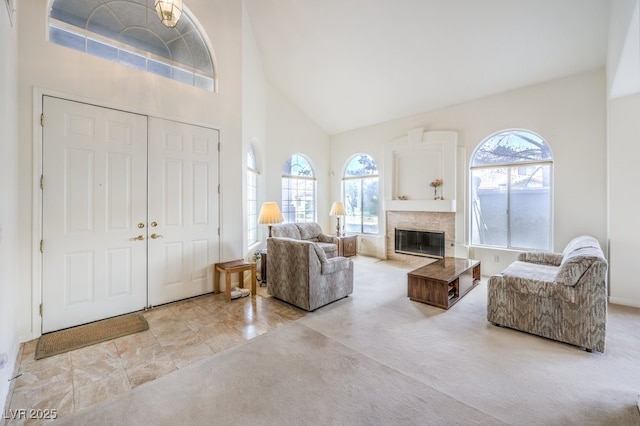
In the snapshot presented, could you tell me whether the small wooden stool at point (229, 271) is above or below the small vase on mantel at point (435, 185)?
below

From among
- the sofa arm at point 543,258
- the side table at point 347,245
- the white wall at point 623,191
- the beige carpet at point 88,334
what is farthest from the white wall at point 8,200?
the white wall at point 623,191

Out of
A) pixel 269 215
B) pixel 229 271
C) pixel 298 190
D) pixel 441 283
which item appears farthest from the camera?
pixel 298 190

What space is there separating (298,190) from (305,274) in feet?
12.6

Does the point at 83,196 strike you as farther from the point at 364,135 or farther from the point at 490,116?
the point at 490,116

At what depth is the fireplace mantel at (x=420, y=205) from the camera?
551 centimetres

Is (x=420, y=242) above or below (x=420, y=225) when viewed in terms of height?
below

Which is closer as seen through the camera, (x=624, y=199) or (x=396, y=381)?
(x=396, y=381)

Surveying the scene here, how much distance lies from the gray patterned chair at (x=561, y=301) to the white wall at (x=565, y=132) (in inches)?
61.2

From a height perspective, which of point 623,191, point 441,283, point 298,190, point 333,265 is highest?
point 298,190

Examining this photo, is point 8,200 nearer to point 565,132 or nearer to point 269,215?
point 269,215

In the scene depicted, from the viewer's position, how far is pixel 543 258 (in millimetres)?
3838

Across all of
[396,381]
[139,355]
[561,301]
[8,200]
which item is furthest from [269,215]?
[561,301]

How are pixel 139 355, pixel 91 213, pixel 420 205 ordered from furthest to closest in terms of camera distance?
pixel 420 205, pixel 91 213, pixel 139 355

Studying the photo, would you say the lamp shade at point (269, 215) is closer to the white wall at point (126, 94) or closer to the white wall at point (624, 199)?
the white wall at point (126, 94)
